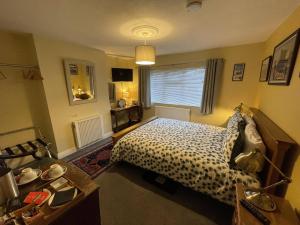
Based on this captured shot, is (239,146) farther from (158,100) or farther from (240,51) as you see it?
(158,100)

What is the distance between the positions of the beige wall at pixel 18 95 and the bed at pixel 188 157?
1654 millimetres

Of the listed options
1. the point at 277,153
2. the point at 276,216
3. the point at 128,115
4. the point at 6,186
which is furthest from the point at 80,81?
the point at 276,216

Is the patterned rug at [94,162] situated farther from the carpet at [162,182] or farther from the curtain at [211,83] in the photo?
the curtain at [211,83]

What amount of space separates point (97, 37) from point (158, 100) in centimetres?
251

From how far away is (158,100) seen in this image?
4.34m

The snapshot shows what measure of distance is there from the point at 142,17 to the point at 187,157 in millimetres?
1835

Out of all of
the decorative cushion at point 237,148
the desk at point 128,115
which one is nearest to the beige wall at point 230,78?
the decorative cushion at point 237,148

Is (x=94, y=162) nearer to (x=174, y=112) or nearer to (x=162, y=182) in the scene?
(x=162, y=182)

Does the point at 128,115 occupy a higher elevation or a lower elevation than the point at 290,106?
lower

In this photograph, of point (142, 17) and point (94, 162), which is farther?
point (94, 162)

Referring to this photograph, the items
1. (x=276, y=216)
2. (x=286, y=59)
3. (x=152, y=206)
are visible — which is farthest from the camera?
(x=152, y=206)

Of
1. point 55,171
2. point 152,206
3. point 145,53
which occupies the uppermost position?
point 145,53

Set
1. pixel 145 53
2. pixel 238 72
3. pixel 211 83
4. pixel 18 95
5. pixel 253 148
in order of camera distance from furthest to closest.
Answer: pixel 211 83 < pixel 238 72 < pixel 18 95 < pixel 145 53 < pixel 253 148

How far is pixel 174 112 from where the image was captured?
13.1 ft
